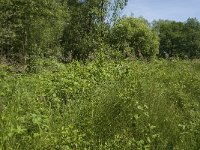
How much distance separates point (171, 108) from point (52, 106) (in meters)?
1.88

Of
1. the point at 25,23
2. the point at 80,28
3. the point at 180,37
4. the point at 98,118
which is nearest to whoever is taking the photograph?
the point at 98,118

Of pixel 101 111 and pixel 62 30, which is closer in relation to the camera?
pixel 101 111

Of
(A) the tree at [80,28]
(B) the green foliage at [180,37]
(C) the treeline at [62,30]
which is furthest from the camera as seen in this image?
(B) the green foliage at [180,37]

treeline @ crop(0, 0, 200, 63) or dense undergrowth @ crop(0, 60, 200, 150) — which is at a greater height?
treeline @ crop(0, 0, 200, 63)

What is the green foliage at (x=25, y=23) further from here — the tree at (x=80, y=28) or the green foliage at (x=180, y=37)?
the green foliage at (x=180, y=37)

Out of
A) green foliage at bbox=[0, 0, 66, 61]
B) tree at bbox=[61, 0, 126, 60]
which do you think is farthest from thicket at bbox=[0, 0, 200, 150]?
tree at bbox=[61, 0, 126, 60]

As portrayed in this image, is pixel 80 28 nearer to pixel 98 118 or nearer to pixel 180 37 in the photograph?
pixel 98 118

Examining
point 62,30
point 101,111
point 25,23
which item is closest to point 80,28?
point 62,30

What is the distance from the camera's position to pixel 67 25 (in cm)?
4012

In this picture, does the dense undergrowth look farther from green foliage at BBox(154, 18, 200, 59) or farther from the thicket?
green foliage at BBox(154, 18, 200, 59)

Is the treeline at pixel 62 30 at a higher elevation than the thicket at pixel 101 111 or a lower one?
higher

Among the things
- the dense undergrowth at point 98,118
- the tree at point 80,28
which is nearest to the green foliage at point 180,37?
the tree at point 80,28

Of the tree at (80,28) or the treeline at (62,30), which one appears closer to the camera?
the treeline at (62,30)

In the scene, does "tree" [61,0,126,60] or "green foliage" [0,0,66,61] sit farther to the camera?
"tree" [61,0,126,60]
